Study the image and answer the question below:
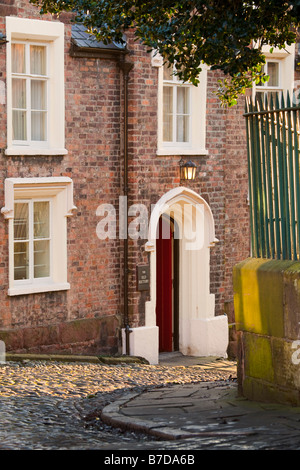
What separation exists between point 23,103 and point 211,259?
17.6 feet

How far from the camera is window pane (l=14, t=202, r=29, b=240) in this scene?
1625 cm

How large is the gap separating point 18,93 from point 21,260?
115 inches

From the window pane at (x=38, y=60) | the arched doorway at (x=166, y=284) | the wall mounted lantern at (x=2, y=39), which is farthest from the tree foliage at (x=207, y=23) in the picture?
the arched doorway at (x=166, y=284)

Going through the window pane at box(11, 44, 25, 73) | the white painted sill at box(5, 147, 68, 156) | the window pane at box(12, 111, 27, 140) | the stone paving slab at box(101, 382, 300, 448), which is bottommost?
the stone paving slab at box(101, 382, 300, 448)

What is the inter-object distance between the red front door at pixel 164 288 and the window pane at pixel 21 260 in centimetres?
351

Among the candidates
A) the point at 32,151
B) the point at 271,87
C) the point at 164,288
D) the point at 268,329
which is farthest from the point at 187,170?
the point at 268,329

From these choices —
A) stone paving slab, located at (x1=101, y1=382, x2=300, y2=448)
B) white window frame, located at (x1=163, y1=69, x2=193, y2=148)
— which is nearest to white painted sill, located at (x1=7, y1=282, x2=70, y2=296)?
white window frame, located at (x1=163, y1=69, x2=193, y2=148)

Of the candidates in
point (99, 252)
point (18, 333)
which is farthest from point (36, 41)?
point (18, 333)

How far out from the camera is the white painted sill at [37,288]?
15892 mm

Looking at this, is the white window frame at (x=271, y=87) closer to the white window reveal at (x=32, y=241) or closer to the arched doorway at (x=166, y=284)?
the arched doorway at (x=166, y=284)

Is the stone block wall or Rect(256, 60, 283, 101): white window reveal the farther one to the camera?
Rect(256, 60, 283, 101): white window reveal

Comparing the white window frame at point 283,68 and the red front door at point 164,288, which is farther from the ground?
the white window frame at point 283,68

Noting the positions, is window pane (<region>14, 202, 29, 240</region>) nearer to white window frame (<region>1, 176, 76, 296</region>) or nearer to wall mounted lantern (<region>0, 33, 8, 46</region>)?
white window frame (<region>1, 176, 76, 296</region>)

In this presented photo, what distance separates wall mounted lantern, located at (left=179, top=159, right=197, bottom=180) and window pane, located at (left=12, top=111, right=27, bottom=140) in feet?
11.7
